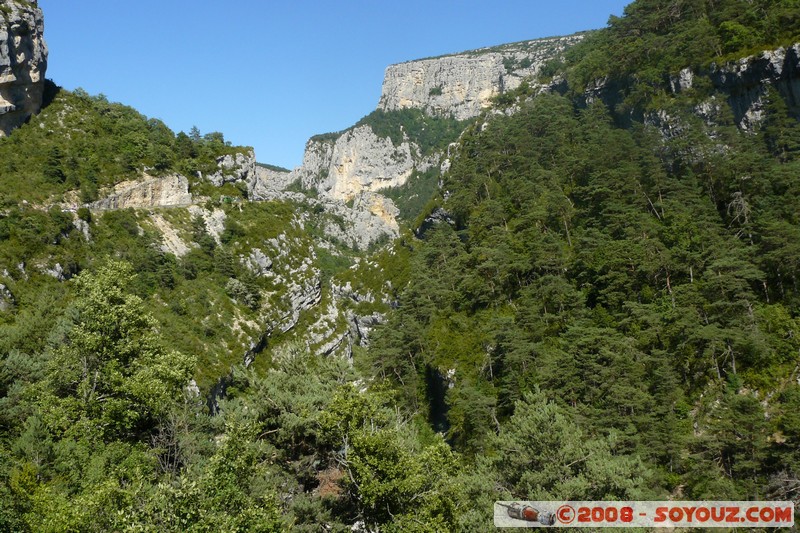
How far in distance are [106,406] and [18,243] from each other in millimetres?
32090

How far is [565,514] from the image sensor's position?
1989 cm

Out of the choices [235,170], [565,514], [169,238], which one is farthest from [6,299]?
[235,170]

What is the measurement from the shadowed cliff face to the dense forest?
2301mm

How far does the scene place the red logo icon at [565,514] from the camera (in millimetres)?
19478

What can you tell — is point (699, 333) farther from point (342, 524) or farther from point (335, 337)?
point (335, 337)

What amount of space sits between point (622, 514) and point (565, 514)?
8.03 ft

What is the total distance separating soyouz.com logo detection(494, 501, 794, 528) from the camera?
→ 63.4ft

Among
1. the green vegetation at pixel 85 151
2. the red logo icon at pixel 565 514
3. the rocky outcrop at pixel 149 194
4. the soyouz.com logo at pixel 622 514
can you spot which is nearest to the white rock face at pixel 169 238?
the rocky outcrop at pixel 149 194

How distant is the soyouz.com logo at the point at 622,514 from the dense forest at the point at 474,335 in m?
0.84

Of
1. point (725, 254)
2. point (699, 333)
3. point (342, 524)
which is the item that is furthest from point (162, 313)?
point (725, 254)

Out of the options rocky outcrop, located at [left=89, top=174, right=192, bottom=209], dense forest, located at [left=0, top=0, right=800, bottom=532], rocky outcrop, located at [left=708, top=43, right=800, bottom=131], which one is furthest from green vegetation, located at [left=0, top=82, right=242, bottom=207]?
rocky outcrop, located at [left=708, top=43, right=800, bottom=131]

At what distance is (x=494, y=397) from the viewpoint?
38.1m

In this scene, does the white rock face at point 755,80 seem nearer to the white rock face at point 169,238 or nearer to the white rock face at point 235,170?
the white rock face at point 169,238

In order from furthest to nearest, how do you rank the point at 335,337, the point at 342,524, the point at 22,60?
the point at 335,337 → the point at 22,60 → the point at 342,524
